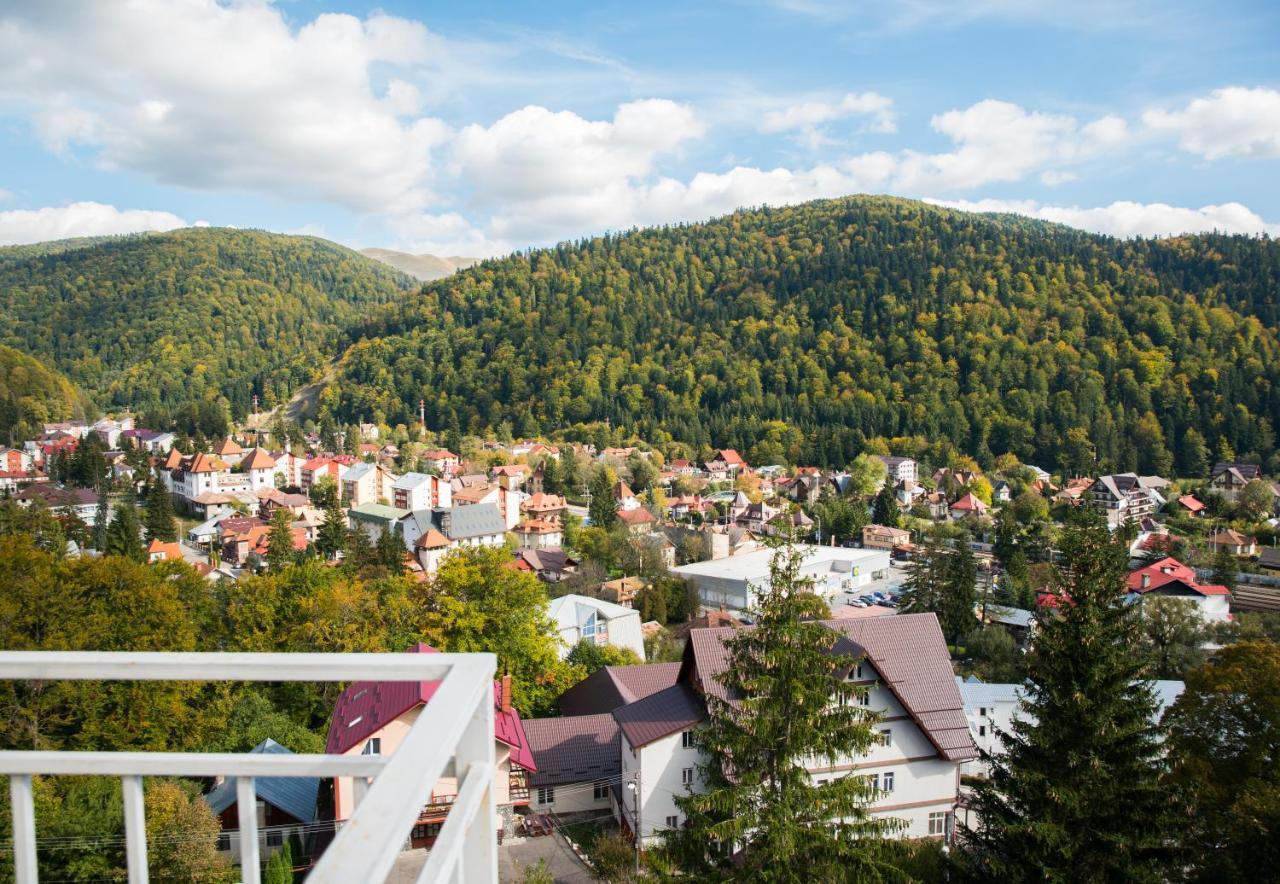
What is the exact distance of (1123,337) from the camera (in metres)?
81.9

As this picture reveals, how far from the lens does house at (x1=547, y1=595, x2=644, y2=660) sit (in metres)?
21.5

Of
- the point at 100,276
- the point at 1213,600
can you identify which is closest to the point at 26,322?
the point at 100,276

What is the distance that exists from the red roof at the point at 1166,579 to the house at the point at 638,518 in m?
21.4

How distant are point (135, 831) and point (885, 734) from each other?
11.9 metres

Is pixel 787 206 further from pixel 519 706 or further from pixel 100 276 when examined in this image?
pixel 519 706

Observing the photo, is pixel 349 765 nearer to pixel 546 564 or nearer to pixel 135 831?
pixel 135 831

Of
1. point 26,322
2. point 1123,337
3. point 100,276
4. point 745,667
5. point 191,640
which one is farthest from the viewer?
point 100,276

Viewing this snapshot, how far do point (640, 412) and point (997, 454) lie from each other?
3457 cm

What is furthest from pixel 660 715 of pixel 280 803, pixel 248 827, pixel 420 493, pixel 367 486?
pixel 367 486

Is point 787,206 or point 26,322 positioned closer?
point 26,322

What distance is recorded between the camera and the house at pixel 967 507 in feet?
167

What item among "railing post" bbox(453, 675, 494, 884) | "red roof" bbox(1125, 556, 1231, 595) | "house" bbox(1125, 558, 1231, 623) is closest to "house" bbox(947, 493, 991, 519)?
"red roof" bbox(1125, 556, 1231, 595)

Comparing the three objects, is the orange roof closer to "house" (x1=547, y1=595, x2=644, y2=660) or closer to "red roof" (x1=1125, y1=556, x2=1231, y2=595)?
"house" (x1=547, y1=595, x2=644, y2=660)

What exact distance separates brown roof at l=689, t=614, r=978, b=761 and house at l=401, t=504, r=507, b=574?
25566mm
